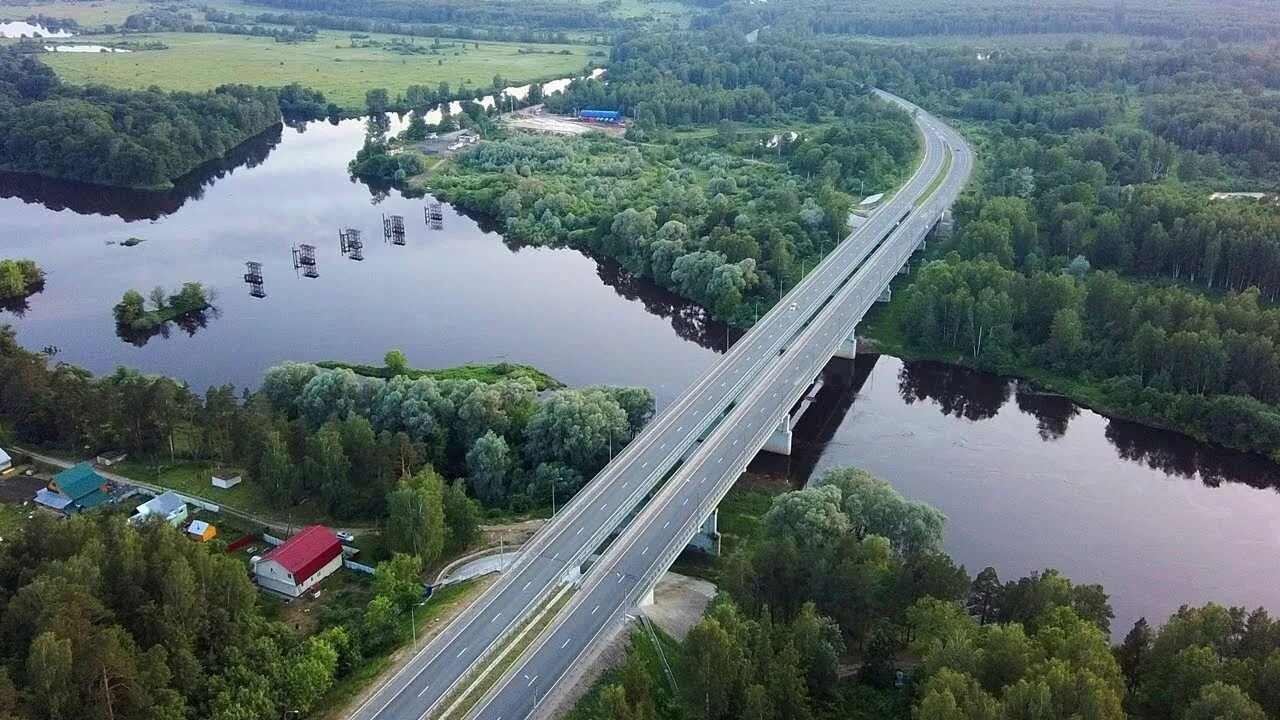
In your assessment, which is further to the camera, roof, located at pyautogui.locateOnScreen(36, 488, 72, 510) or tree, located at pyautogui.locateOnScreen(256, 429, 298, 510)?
roof, located at pyautogui.locateOnScreen(36, 488, 72, 510)

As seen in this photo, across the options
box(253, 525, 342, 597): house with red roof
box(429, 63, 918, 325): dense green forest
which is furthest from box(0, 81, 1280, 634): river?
box(253, 525, 342, 597): house with red roof

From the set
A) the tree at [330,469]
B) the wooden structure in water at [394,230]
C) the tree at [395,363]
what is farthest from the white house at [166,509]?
the wooden structure in water at [394,230]

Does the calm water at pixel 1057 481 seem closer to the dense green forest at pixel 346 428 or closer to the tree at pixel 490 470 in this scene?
the dense green forest at pixel 346 428

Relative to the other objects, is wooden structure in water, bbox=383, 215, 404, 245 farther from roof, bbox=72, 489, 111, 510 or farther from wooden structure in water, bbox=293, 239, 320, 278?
roof, bbox=72, 489, 111, 510

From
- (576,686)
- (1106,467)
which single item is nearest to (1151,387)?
(1106,467)

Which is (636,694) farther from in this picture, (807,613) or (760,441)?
(760,441)

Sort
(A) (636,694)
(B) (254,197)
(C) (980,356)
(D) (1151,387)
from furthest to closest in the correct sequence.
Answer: (B) (254,197)
(C) (980,356)
(D) (1151,387)
(A) (636,694)

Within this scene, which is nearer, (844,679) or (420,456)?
(844,679)

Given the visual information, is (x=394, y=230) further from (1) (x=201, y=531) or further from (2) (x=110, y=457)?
(1) (x=201, y=531)
